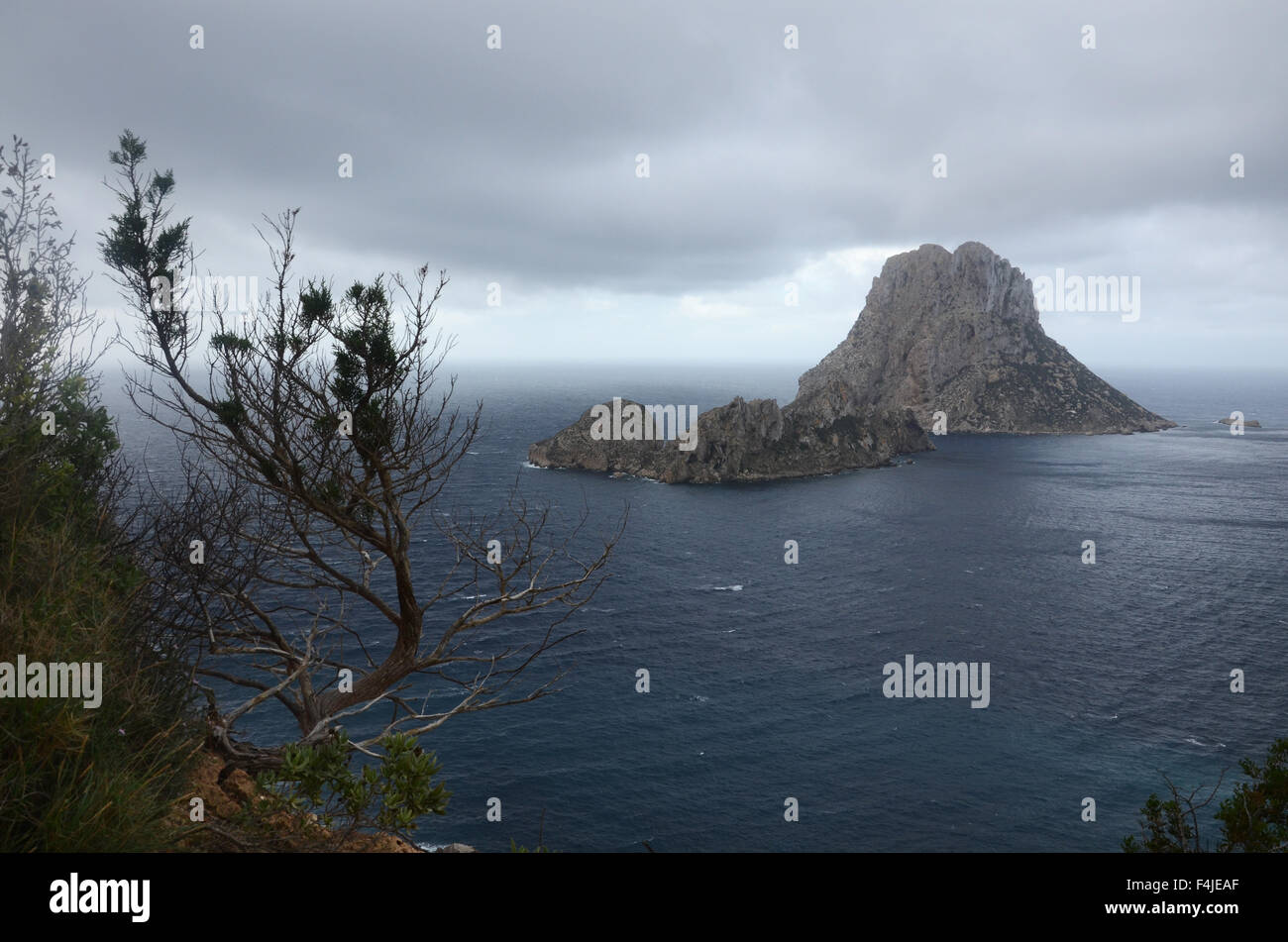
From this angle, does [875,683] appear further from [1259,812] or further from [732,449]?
[732,449]

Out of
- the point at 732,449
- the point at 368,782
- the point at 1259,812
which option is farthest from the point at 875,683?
Result: the point at 732,449

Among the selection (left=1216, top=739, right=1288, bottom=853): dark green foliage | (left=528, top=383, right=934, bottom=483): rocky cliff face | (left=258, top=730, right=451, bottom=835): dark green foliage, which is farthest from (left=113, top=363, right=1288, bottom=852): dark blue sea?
(left=258, top=730, right=451, bottom=835): dark green foliage

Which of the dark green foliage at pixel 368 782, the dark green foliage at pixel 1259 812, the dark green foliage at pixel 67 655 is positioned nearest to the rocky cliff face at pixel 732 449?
the dark green foliage at pixel 1259 812

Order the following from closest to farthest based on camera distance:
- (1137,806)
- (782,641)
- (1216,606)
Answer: (1137,806) → (782,641) → (1216,606)

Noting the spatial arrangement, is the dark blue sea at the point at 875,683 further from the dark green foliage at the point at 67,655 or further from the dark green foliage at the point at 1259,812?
the dark green foliage at the point at 67,655

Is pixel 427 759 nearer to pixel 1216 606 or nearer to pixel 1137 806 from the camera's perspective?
pixel 1137 806
